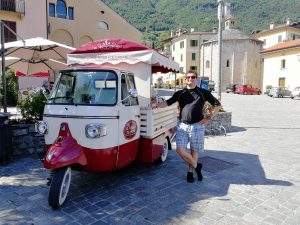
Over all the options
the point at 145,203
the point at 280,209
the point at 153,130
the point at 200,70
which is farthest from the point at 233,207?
the point at 200,70

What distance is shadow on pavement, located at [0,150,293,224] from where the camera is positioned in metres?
4.06

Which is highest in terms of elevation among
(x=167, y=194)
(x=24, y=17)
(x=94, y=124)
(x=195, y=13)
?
Result: (x=195, y=13)

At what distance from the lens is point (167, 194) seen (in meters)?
4.82

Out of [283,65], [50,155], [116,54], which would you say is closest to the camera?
[50,155]

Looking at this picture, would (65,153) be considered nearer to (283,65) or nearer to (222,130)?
(222,130)

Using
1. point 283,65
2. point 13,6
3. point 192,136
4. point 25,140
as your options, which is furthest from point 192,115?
point 283,65

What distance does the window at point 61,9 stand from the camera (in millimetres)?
27703

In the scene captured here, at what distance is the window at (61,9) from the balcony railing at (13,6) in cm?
332

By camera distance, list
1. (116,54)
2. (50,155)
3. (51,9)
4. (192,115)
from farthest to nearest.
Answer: (51,9) → (116,54) → (192,115) → (50,155)

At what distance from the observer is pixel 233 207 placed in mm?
4391

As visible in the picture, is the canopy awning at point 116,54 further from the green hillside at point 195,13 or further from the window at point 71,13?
the green hillside at point 195,13

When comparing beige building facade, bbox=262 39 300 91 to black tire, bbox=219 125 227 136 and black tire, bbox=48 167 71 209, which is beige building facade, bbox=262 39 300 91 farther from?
black tire, bbox=48 167 71 209

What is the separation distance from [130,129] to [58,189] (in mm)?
1541

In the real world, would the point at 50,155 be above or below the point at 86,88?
below
